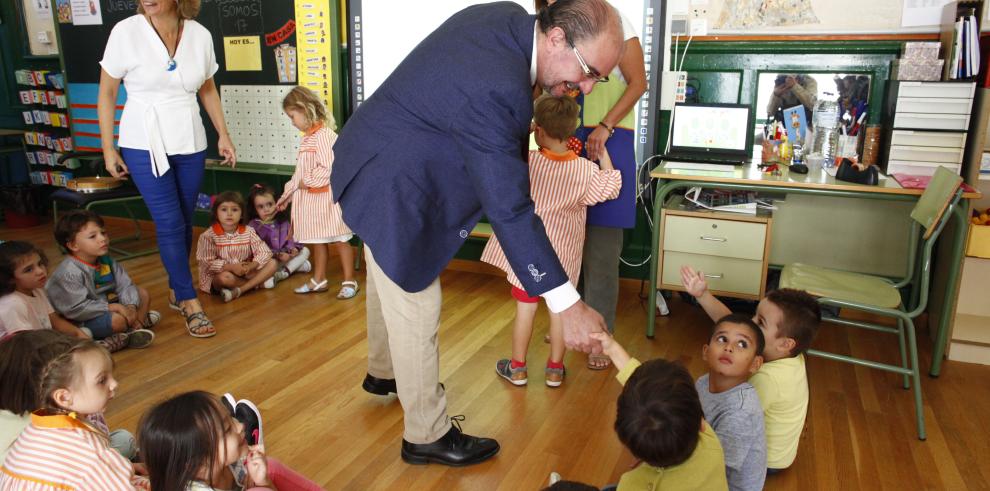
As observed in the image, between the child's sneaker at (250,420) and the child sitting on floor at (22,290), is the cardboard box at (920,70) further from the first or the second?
the child sitting on floor at (22,290)

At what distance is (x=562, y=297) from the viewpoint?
143 centimetres

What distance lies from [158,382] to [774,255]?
2.82 meters

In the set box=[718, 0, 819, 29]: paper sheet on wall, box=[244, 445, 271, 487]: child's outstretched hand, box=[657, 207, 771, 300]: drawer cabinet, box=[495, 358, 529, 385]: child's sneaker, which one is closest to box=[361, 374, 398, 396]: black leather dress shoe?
box=[495, 358, 529, 385]: child's sneaker

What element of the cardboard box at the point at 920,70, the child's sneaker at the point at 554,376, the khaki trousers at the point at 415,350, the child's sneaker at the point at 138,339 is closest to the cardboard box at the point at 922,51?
the cardboard box at the point at 920,70

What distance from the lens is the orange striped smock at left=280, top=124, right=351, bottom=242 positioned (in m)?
3.45

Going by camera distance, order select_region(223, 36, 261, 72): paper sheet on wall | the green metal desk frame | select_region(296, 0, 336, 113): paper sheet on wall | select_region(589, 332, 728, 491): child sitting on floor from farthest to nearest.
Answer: select_region(223, 36, 261, 72): paper sheet on wall → select_region(296, 0, 336, 113): paper sheet on wall → the green metal desk frame → select_region(589, 332, 728, 491): child sitting on floor

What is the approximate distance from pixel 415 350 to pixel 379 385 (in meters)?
0.54

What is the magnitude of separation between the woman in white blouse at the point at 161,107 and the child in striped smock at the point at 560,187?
148 cm

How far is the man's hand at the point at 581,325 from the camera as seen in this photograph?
56.8 inches

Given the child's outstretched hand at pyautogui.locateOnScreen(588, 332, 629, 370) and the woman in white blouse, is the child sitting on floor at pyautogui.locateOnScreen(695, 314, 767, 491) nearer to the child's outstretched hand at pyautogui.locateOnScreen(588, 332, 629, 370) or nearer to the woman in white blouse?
the child's outstretched hand at pyautogui.locateOnScreen(588, 332, 629, 370)

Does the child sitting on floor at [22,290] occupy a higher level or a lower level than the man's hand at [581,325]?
lower

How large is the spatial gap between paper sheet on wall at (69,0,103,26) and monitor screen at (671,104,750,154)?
402cm

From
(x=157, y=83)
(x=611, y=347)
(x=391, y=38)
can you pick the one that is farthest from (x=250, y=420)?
(x=391, y=38)

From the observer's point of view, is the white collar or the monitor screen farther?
the monitor screen
